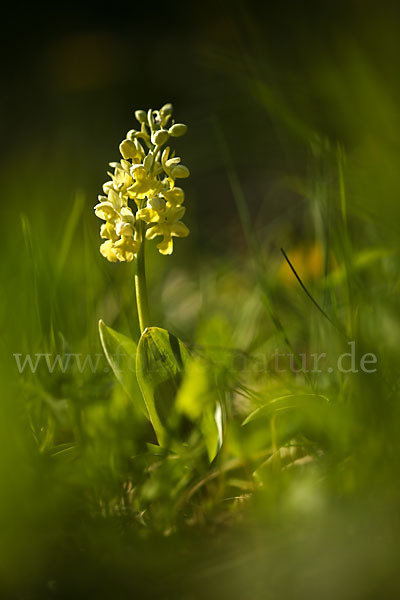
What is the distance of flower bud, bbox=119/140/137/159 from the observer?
96 cm

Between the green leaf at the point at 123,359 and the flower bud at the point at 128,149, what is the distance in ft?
0.98

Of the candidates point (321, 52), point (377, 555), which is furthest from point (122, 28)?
point (377, 555)

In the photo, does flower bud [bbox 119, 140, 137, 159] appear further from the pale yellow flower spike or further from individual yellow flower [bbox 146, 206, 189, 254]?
individual yellow flower [bbox 146, 206, 189, 254]

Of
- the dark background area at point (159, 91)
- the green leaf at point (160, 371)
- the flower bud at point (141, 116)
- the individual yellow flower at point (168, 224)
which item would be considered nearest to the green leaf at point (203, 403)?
the green leaf at point (160, 371)

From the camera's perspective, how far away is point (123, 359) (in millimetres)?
985

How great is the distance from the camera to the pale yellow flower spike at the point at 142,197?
971mm

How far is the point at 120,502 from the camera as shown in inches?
29.8

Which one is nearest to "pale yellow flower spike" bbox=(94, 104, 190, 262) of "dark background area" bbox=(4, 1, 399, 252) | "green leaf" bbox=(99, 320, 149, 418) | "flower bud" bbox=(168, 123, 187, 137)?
"flower bud" bbox=(168, 123, 187, 137)

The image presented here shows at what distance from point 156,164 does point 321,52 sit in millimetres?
583

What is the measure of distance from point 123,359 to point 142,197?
0.29 m

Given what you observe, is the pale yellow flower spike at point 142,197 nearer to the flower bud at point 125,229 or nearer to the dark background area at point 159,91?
the flower bud at point 125,229

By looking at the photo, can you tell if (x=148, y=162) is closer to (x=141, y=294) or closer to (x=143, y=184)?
(x=143, y=184)

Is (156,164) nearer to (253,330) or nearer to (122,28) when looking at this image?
(253,330)

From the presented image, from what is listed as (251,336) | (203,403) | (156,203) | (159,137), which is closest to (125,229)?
(156,203)
